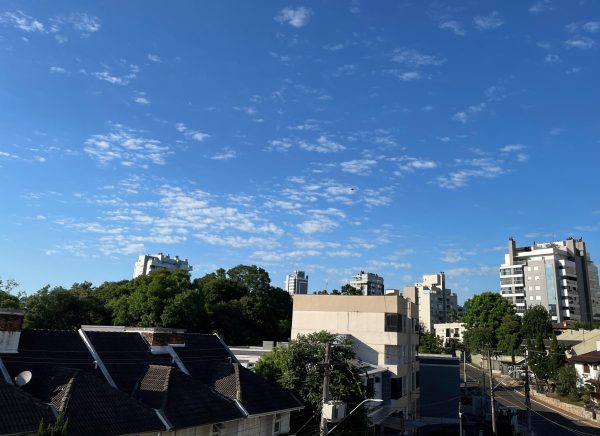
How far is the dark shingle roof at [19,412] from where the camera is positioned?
12.5 metres

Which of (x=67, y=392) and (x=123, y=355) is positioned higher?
(x=123, y=355)

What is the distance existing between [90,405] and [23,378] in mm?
2666

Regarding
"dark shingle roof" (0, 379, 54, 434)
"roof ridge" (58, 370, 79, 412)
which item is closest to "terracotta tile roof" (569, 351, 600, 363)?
"roof ridge" (58, 370, 79, 412)

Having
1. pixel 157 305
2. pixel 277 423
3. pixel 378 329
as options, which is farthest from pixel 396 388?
pixel 157 305

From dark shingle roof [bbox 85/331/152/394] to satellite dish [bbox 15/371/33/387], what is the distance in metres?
3.55

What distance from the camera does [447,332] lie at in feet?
419

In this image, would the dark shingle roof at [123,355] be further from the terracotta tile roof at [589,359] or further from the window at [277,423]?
the terracotta tile roof at [589,359]

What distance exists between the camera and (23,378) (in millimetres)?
15500

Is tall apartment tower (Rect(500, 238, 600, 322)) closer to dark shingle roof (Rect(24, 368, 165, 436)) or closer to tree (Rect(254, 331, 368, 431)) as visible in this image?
tree (Rect(254, 331, 368, 431))

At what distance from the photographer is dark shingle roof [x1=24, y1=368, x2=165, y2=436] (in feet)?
46.8

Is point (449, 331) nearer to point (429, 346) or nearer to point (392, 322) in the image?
point (429, 346)

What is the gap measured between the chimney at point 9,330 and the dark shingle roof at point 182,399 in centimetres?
486

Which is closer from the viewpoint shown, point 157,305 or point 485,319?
point 157,305

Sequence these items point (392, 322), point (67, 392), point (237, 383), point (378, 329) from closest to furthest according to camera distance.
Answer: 1. point (67, 392)
2. point (237, 383)
3. point (392, 322)
4. point (378, 329)
